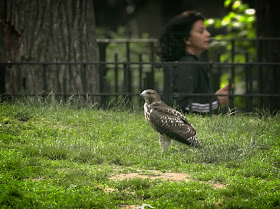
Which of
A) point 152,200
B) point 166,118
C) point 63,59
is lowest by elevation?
point 152,200

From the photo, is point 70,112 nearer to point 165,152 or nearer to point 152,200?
point 165,152

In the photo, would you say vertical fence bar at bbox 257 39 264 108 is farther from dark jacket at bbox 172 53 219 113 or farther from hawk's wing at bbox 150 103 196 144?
hawk's wing at bbox 150 103 196 144

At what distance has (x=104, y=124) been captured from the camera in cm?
944

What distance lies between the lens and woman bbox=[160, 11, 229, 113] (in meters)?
11.0

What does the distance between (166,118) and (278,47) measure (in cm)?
537

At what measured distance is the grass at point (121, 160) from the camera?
6188mm

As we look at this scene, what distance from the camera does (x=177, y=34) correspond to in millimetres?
11672

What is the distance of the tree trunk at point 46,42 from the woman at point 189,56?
1633mm

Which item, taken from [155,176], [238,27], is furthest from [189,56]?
[238,27]

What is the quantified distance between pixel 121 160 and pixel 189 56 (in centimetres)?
436

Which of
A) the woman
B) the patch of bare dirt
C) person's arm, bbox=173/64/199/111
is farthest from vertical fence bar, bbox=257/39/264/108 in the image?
the patch of bare dirt

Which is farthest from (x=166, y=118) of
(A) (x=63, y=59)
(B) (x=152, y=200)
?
(A) (x=63, y=59)

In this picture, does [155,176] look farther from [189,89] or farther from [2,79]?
[2,79]

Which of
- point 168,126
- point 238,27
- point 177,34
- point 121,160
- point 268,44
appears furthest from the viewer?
point 238,27
